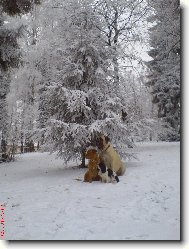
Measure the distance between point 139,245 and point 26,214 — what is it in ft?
9.35

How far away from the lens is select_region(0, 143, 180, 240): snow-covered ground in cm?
639

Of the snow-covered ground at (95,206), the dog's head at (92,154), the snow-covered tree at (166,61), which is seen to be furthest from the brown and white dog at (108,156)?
the snow-covered tree at (166,61)

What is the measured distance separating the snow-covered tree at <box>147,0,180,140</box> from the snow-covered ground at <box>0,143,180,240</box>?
241 centimetres

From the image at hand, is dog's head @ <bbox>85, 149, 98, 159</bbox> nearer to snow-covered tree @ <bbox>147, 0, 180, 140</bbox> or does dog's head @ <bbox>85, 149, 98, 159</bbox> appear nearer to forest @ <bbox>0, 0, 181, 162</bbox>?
forest @ <bbox>0, 0, 181, 162</bbox>

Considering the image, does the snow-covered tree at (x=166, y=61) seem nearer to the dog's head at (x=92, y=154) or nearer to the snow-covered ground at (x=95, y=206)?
the snow-covered ground at (x=95, y=206)

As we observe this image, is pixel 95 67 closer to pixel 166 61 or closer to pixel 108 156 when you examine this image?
pixel 108 156

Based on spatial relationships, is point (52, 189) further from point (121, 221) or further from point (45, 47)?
point (45, 47)

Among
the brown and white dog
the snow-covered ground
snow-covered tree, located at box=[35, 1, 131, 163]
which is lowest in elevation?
the snow-covered ground

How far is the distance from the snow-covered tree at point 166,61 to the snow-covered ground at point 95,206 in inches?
95.0

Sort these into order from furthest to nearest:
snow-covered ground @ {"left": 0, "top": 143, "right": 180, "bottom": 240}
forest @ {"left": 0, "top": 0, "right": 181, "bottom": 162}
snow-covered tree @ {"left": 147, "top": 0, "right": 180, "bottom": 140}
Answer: snow-covered tree @ {"left": 147, "top": 0, "right": 180, "bottom": 140}
forest @ {"left": 0, "top": 0, "right": 181, "bottom": 162}
snow-covered ground @ {"left": 0, "top": 143, "right": 180, "bottom": 240}

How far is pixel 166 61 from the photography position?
1684cm

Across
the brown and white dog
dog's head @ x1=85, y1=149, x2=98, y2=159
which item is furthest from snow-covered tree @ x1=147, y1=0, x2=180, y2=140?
dog's head @ x1=85, y1=149, x2=98, y2=159

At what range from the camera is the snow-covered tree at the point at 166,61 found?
13.5 m

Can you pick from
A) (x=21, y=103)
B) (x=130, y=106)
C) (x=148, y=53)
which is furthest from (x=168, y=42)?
(x=21, y=103)
